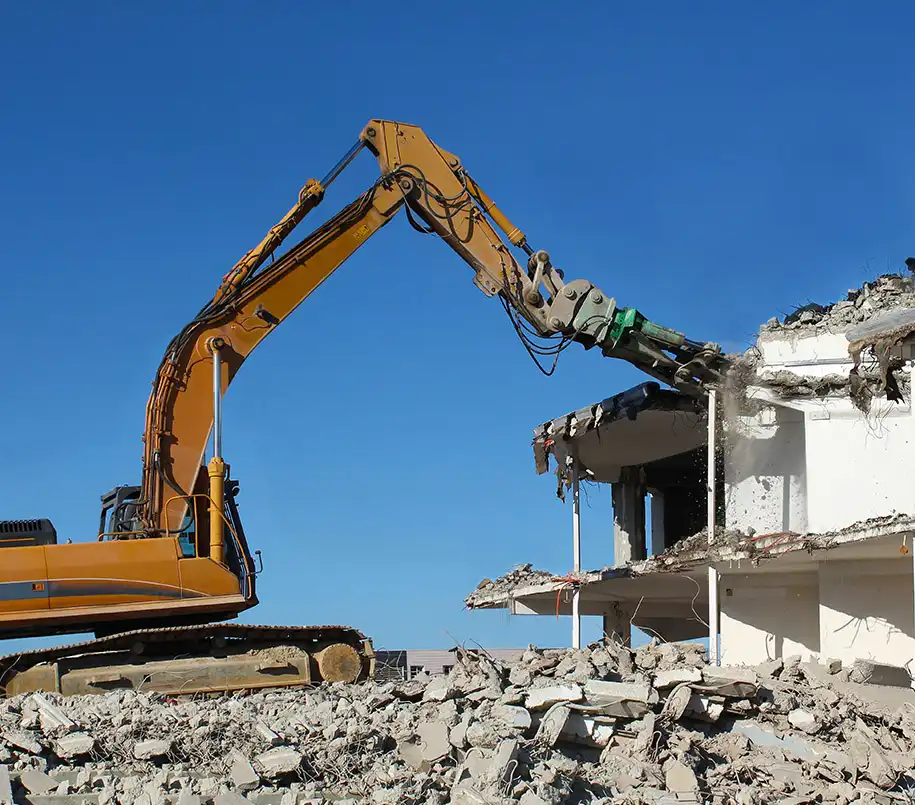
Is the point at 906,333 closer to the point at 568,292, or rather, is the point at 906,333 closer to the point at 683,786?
the point at 568,292

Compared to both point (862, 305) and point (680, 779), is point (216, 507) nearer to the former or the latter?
point (680, 779)

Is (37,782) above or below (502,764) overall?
below

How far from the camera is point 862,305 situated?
61.1ft

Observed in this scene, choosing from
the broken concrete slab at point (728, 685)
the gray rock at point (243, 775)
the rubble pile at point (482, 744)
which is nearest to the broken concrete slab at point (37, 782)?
the rubble pile at point (482, 744)

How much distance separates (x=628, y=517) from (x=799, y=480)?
773 cm

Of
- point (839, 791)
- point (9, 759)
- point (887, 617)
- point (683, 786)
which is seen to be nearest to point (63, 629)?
point (9, 759)

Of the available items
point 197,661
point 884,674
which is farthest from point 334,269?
point 884,674

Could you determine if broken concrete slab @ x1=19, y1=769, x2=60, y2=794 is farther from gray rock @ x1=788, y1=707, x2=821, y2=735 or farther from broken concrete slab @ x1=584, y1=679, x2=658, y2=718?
gray rock @ x1=788, y1=707, x2=821, y2=735

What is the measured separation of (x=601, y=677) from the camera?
39.0ft

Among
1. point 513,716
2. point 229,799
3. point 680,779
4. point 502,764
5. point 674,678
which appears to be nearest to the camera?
point 229,799

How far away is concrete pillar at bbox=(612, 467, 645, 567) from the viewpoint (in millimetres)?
25484

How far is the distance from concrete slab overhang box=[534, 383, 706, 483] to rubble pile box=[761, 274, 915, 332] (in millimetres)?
2323

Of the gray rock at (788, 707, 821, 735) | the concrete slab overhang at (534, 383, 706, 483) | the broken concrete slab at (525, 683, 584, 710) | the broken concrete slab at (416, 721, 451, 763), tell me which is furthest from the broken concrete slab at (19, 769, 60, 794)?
the concrete slab overhang at (534, 383, 706, 483)

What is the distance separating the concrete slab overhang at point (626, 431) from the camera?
2050 cm
